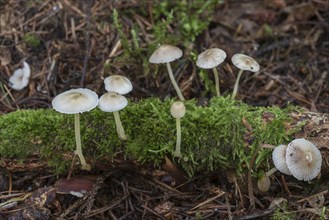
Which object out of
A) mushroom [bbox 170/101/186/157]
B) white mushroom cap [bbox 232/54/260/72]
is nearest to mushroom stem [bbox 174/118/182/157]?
mushroom [bbox 170/101/186/157]

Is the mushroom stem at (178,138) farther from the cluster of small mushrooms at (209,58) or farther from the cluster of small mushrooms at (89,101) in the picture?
the cluster of small mushrooms at (209,58)

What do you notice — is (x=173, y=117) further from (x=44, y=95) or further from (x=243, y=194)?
(x=44, y=95)

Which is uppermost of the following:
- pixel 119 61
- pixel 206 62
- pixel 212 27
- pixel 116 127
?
pixel 212 27

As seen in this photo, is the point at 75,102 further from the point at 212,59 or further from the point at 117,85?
the point at 212,59

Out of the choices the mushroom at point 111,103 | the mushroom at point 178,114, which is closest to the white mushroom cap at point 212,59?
the mushroom at point 178,114

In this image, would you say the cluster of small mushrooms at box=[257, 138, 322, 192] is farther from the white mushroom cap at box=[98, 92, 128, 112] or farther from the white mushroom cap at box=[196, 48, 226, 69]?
the white mushroom cap at box=[98, 92, 128, 112]

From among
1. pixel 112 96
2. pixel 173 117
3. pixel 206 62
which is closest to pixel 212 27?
pixel 206 62
